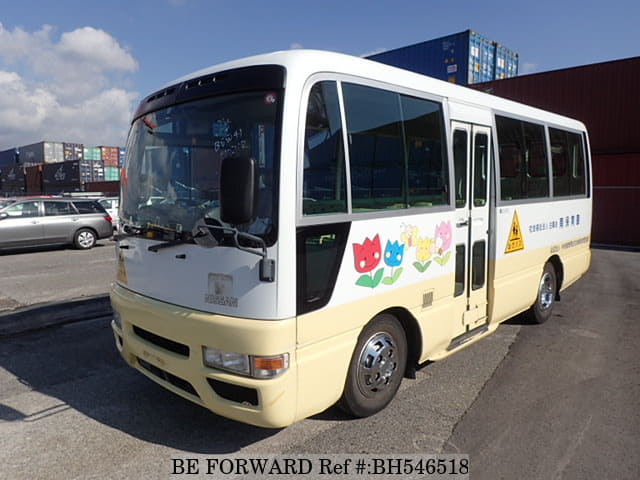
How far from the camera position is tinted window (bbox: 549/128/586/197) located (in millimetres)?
6214

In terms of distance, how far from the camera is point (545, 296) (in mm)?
6367

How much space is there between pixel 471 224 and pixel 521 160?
144 centimetres

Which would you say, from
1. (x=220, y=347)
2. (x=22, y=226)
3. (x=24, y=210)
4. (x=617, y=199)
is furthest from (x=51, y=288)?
(x=617, y=199)

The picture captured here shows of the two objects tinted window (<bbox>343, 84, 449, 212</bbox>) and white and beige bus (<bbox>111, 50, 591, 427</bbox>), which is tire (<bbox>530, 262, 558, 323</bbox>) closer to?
white and beige bus (<bbox>111, 50, 591, 427</bbox>)

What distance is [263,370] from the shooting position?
2854 mm

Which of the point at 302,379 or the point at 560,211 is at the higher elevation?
the point at 560,211

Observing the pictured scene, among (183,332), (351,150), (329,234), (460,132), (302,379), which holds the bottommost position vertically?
(302,379)

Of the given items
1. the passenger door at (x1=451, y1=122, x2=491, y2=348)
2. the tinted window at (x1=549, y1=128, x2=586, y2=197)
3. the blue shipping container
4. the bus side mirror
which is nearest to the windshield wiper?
the bus side mirror

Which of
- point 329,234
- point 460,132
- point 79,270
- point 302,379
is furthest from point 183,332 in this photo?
point 79,270

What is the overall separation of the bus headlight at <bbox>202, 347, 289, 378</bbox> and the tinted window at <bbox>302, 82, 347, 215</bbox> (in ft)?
3.13

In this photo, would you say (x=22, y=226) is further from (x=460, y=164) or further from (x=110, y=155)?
(x=110, y=155)

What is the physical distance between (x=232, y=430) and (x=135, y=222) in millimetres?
1790

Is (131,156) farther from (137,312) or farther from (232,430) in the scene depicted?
(232,430)

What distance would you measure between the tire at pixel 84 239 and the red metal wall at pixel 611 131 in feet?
56.0
